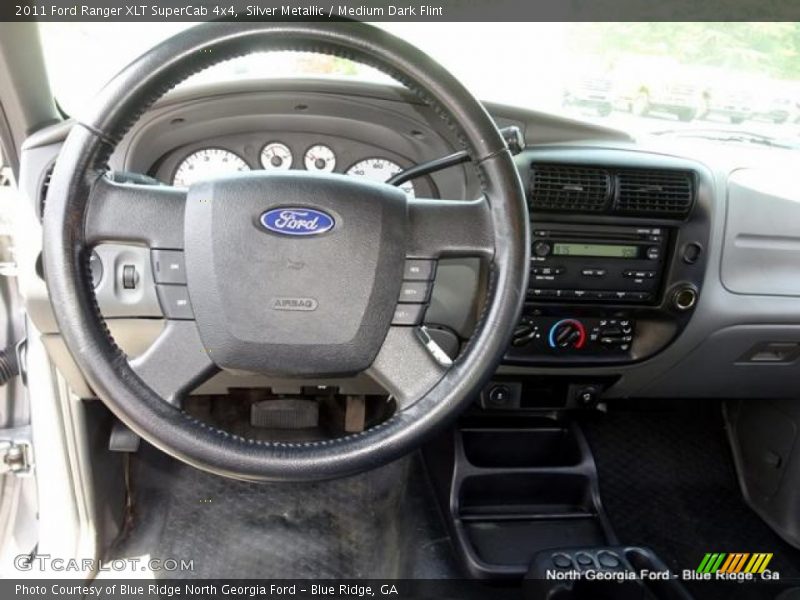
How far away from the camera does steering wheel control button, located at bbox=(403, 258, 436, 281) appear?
107cm

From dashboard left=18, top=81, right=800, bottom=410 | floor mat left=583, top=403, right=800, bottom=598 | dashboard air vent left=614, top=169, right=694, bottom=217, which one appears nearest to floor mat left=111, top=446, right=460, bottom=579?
dashboard left=18, top=81, right=800, bottom=410

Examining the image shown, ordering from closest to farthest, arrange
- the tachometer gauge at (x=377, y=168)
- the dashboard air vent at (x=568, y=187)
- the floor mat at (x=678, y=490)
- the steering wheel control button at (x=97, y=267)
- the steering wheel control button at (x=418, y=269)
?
the steering wheel control button at (x=418, y=269) < the steering wheel control button at (x=97, y=267) < the dashboard air vent at (x=568, y=187) < the tachometer gauge at (x=377, y=168) < the floor mat at (x=678, y=490)

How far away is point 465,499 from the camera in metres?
1.97

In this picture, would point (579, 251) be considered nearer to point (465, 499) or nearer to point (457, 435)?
point (457, 435)

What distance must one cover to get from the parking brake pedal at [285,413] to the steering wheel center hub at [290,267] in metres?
0.92

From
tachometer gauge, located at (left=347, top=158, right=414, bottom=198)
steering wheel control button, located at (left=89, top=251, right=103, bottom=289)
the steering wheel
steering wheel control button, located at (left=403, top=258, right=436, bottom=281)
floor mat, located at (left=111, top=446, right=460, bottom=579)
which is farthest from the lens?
floor mat, located at (left=111, top=446, right=460, bottom=579)

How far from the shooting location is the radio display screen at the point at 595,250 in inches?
63.5

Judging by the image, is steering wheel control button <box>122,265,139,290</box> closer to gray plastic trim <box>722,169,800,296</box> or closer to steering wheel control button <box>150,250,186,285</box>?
steering wheel control button <box>150,250,186,285</box>

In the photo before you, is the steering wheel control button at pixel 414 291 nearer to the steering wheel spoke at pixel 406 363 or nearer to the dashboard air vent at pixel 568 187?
the steering wheel spoke at pixel 406 363

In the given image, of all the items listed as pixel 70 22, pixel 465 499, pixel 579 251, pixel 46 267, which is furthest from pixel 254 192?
pixel 465 499

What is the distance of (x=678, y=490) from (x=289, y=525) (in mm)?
1157

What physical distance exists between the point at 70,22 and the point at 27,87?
156mm

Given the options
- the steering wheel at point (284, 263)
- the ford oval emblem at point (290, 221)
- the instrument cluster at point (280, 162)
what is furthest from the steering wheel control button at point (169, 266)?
the instrument cluster at point (280, 162)

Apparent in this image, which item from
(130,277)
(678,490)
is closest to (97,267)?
(130,277)
